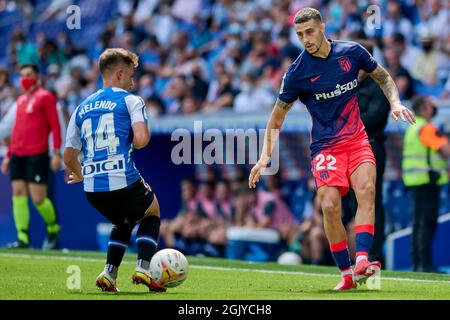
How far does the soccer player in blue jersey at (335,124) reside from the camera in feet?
29.2

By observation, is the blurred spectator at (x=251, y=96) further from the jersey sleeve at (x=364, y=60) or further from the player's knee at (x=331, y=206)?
the player's knee at (x=331, y=206)

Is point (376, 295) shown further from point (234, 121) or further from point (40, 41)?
point (40, 41)

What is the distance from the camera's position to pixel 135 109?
867cm

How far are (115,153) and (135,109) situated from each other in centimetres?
38

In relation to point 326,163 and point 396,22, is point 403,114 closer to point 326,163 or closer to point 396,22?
point 326,163

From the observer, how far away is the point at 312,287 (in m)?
9.44

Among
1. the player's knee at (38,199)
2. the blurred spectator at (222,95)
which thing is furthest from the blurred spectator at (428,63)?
the player's knee at (38,199)

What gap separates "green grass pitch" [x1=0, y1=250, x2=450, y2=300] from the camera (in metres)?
8.48

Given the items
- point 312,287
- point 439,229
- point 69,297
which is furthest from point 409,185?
point 69,297

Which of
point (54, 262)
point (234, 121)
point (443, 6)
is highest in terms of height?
point (443, 6)

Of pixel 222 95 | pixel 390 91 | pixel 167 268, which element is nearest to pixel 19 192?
pixel 222 95

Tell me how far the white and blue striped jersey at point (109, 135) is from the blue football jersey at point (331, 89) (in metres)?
1.35

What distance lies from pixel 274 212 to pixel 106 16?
10542 millimetres

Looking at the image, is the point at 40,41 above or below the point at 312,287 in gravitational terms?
above
